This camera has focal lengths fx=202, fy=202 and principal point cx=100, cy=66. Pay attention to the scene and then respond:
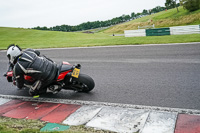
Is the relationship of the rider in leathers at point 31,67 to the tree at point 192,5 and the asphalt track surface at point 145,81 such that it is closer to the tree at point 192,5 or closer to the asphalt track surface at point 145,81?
the asphalt track surface at point 145,81

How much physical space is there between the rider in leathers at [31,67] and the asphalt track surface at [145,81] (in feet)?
2.71

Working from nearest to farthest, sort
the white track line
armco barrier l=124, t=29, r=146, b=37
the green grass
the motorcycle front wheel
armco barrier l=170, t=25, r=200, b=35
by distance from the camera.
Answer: the white track line → the motorcycle front wheel → the green grass → armco barrier l=170, t=25, r=200, b=35 → armco barrier l=124, t=29, r=146, b=37

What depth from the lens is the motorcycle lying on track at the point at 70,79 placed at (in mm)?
5117

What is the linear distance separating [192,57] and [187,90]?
3762mm

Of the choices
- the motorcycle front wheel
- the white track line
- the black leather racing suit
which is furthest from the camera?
the motorcycle front wheel

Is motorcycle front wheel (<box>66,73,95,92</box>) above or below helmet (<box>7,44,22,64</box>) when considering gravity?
below

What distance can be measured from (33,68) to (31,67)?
5cm


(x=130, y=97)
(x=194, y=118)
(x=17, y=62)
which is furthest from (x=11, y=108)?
(x=194, y=118)

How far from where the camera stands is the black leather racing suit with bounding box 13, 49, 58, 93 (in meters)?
4.73

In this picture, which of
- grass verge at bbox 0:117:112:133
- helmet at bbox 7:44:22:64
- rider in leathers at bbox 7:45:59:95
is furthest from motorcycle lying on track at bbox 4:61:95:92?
grass verge at bbox 0:117:112:133

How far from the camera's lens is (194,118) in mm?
3725

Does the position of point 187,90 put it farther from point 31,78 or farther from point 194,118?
point 31,78

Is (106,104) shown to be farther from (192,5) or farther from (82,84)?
(192,5)

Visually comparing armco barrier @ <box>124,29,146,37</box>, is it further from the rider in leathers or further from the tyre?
the rider in leathers
